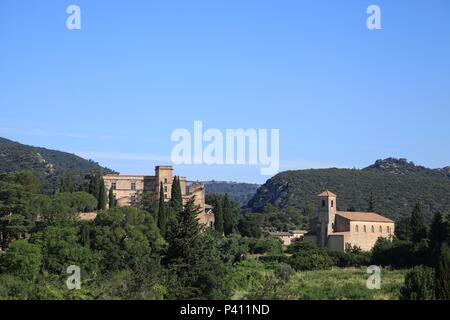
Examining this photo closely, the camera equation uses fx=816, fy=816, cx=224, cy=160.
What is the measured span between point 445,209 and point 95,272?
251 feet

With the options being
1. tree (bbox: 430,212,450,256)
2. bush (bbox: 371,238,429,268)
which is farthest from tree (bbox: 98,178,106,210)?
tree (bbox: 430,212,450,256)

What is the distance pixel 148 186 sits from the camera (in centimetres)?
7488

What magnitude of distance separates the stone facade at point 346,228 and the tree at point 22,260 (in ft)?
92.0

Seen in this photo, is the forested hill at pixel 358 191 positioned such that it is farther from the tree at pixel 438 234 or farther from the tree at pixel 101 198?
the tree at pixel 438 234

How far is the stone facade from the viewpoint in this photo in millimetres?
62031

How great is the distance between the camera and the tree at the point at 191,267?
30406 millimetres

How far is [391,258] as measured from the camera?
2010 inches

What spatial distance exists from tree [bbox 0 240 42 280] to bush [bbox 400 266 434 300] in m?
18.2

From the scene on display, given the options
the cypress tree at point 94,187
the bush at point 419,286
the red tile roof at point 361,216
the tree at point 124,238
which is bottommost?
the bush at point 419,286

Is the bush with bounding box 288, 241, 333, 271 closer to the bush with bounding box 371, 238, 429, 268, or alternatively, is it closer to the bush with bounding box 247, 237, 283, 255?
the bush with bounding box 371, 238, 429, 268

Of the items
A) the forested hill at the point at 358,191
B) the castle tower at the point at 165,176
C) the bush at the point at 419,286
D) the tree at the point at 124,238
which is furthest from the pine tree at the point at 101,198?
the forested hill at the point at 358,191

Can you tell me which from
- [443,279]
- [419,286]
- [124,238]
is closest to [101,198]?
[124,238]

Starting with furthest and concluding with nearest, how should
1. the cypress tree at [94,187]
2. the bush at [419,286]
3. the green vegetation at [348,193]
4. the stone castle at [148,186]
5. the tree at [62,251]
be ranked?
the green vegetation at [348,193]
the stone castle at [148,186]
the cypress tree at [94,187]
the tree at [62,251]
the bush at [419,286]
